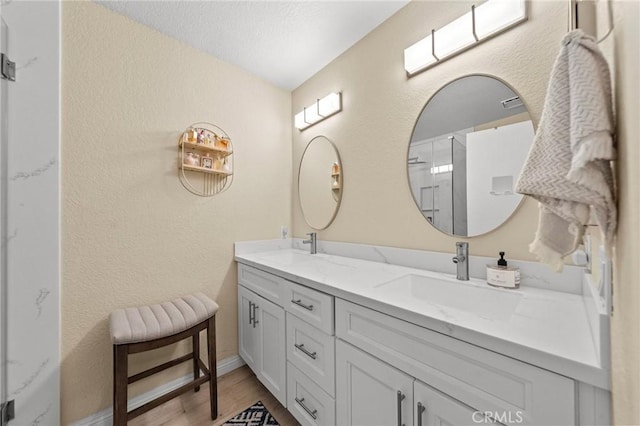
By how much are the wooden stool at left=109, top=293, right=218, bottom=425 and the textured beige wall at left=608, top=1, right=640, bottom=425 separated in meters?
1.54

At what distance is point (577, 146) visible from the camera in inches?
17.9

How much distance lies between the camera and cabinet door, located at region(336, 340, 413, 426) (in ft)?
2.74

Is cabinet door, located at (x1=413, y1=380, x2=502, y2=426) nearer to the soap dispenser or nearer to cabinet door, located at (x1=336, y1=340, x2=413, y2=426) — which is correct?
cabinet door, located at (x1=336, y1=340, x2=413, y2=426)

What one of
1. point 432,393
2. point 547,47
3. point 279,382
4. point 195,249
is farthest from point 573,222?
point 195,249

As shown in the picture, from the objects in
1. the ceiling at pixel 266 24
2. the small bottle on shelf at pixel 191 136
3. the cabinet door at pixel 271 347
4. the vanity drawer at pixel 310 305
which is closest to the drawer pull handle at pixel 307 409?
the cabinet door at pixel 271 347

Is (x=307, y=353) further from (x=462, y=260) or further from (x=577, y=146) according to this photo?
(x=577, y=146)

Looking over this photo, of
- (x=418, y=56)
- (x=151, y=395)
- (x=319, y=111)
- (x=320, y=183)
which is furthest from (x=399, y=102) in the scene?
(x=151, y=395)

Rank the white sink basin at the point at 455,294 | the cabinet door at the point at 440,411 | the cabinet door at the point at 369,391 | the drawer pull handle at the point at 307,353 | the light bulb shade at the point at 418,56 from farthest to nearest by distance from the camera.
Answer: the light bulb shade at the point at 418,56, the drawer pull handle at the point at 307,353, the white sink basin at the point at 455,294, the cabinet door at the point at 369,391, the cabinet door at the point at 440,411

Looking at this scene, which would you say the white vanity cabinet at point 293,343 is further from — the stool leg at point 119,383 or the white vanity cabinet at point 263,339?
the stool leg at point 119,383

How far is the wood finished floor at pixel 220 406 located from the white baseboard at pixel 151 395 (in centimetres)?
7

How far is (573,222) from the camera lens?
1.76ft

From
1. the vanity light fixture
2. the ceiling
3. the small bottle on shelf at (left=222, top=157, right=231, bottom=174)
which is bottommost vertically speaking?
the small bottle on shelf at (left=222, top=157, right=231, bottom=174)

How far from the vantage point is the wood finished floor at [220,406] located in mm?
1421

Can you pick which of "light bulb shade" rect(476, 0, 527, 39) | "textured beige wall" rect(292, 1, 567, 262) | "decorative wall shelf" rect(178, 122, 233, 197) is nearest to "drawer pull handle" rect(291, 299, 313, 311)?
"textured beige wall" rect(292, 1, 567, 262)
